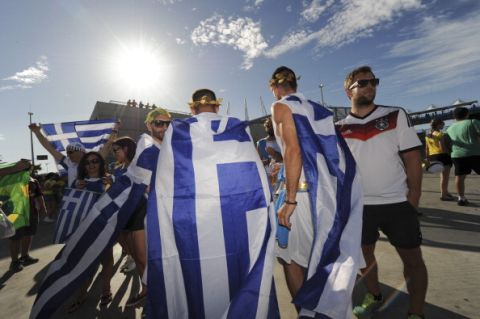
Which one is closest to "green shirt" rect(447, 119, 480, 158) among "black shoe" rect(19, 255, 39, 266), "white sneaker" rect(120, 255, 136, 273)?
"white sneaker" rect(120, 255, 136, 273)

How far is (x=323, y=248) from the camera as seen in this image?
68.6 inches

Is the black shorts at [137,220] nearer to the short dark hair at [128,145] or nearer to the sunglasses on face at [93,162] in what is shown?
the short dark hair at [128,145]

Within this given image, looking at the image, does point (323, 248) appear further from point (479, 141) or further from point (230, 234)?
point (479, 141)

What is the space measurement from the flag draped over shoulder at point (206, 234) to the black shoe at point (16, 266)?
4.06 m

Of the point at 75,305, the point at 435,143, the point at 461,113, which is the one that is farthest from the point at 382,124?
the point at 435,143

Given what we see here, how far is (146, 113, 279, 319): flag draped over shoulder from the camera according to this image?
1.67 metres

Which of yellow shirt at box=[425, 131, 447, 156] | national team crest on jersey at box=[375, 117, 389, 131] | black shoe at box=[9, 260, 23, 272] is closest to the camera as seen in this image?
national team crest on jersey at box=[375, 117, 389, 131]

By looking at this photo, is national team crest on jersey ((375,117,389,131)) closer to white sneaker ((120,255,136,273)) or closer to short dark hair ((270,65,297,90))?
short dark hair ((270,65,297,90))

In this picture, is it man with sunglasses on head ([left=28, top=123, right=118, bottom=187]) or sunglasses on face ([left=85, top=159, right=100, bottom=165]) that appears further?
man with sunglasses on head ([left=28, top=123, right=118, bottom=187])

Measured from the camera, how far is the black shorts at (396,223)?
1.95 metres

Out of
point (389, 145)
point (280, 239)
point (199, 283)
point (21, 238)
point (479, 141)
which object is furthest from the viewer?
point (479, 141)

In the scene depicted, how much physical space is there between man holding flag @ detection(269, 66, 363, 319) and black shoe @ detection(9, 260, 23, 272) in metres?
4.67

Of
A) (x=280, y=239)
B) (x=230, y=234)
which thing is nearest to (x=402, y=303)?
(x=280, y=239)

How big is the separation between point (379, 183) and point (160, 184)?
1.70 meters
